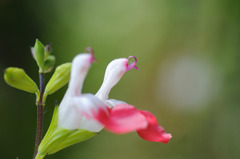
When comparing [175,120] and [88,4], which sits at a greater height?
[88,4]

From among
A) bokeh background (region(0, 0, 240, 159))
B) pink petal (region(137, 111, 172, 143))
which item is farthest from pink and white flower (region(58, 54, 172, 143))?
bokeh background (region(0, 0, 240, 159))

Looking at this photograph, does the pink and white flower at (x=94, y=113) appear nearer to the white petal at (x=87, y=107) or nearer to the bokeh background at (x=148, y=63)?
the white petal at (x=87, y=107)

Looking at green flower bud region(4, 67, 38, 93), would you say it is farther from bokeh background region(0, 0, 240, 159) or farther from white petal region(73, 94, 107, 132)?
bokeh background region(0, 0, 240, 159)

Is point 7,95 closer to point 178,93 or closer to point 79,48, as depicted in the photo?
point 79,48

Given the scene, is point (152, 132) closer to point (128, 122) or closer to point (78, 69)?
point (128, 122)

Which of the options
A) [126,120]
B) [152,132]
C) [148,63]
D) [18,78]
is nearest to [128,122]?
[126,120]

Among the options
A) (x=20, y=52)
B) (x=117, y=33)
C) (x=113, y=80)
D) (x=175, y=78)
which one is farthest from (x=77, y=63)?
(x=117, y=33)

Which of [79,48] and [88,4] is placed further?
[88,4]

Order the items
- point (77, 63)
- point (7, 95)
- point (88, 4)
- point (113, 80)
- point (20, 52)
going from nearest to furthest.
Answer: point (77, 63) < point (113, 80) < point (7, 95) < point (20, 52) < point (88, 4)
